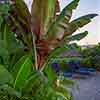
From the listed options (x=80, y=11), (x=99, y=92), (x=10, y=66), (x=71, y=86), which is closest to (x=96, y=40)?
(x=80, y=11)

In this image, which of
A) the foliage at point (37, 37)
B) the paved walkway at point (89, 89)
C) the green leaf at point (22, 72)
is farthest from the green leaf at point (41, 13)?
the paved walkway at point (89, 89)

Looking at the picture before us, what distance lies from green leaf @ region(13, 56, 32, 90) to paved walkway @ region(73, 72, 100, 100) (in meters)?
1.43

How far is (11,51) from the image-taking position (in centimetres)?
273

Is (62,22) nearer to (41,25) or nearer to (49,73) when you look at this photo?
(41,25)

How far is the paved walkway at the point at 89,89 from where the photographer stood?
14.8 feet

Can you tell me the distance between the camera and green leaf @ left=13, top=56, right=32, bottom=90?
266 centimetres

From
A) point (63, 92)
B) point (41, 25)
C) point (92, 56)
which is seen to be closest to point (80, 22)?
point (41, 25)

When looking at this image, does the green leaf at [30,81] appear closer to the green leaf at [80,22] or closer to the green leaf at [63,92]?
the green leaf at [63,92]

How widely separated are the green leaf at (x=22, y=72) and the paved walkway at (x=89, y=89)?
1.43 meters

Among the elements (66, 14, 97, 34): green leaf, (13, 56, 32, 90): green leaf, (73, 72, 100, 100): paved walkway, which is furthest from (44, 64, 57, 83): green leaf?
(73, 72, 100, 100): paved walkway

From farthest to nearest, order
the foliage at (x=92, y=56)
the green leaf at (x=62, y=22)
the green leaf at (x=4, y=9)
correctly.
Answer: the foliage at (x=92, y=56), the green leaf at (x=62, y=22), the green leaf at (x=4, y=9)

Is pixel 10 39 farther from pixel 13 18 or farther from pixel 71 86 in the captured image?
pixel 71 86

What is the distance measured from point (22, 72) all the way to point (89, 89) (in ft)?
8.33

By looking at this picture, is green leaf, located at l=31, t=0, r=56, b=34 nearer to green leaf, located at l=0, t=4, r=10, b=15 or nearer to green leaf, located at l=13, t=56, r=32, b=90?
green leaf, located at l=0, t=4, r=10, b=15
